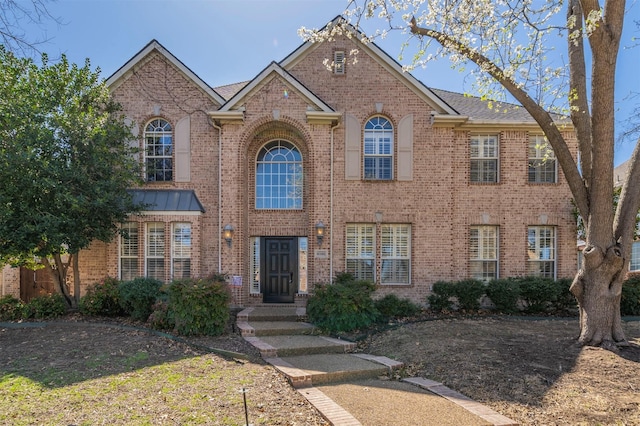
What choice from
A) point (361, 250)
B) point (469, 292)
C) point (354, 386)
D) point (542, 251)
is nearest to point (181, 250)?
point (361, 250)

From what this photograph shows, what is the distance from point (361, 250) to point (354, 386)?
665 cm

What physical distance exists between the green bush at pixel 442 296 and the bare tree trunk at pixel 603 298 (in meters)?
4.24

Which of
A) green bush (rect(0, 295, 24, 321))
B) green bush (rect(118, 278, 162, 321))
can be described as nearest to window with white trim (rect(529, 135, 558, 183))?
green bush (rect(118, 278, 162, 321))

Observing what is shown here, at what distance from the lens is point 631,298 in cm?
1146

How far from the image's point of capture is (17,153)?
910cm

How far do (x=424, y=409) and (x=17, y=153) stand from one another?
32.4 feet

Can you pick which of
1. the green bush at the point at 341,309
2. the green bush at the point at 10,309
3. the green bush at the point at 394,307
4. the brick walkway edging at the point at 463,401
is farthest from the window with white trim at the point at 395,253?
the green bush at the point at 10,309

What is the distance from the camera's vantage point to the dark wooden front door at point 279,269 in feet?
41.4

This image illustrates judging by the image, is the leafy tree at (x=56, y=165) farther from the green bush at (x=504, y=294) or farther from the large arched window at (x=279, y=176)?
the green bush at (x=504, y=294)

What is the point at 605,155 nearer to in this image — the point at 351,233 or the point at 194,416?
the point at 351,233

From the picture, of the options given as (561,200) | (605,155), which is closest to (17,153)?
(605,155)

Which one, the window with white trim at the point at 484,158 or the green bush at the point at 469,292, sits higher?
the window with white trim at the point at 484,158

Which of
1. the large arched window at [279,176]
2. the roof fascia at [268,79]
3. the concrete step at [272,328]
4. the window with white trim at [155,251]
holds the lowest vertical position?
the concrete step at [272,328]

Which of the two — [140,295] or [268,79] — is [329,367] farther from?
[268,79]
